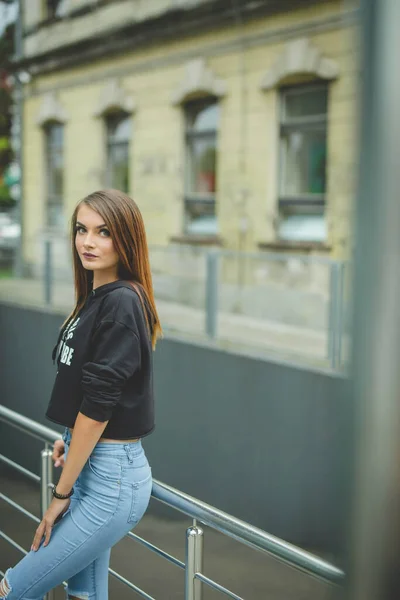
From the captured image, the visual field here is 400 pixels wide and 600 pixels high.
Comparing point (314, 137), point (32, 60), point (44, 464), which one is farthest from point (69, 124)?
point (44, 464)

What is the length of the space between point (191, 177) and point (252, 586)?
5.15 meters

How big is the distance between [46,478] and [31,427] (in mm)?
253

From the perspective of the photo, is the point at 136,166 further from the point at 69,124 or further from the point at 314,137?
the point at 314,137

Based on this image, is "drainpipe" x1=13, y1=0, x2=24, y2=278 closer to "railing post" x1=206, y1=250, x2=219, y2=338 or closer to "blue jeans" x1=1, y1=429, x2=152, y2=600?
"railing post" x1=206, y1=250, x2=219, y2=338

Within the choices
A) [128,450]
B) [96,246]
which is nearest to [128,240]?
[96,246]

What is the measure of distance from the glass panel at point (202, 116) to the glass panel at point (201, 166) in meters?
0.14

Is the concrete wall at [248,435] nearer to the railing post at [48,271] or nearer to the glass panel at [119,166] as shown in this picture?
the railing post at [48,271]

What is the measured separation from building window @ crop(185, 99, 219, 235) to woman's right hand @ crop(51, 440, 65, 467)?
780cm

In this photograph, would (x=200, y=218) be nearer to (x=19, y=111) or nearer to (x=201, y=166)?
(x=201, y=166)

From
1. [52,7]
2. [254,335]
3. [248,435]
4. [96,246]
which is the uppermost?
[52,7]

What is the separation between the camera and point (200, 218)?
1015 centimetres

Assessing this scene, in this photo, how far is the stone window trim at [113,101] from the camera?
36.4 ft

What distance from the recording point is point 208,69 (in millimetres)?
9773

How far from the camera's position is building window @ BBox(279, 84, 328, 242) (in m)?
8.62
